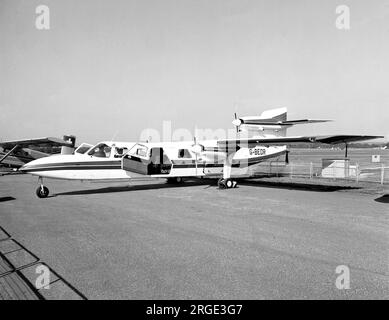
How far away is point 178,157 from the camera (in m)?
16.4

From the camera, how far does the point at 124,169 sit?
14086 mm

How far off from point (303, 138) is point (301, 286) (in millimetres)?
10506

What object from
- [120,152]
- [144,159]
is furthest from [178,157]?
[120,152]

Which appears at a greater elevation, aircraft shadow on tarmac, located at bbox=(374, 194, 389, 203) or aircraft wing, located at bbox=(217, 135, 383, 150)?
aircraft wing, located at bbox=(217, 135, 383, 150)

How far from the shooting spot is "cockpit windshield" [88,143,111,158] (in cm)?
1356

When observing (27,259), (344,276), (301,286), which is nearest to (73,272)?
(27,259)

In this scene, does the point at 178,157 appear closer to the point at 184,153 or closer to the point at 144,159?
the point at 184,153

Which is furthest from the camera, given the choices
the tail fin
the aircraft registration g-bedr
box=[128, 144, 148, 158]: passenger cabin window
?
the tail fin
